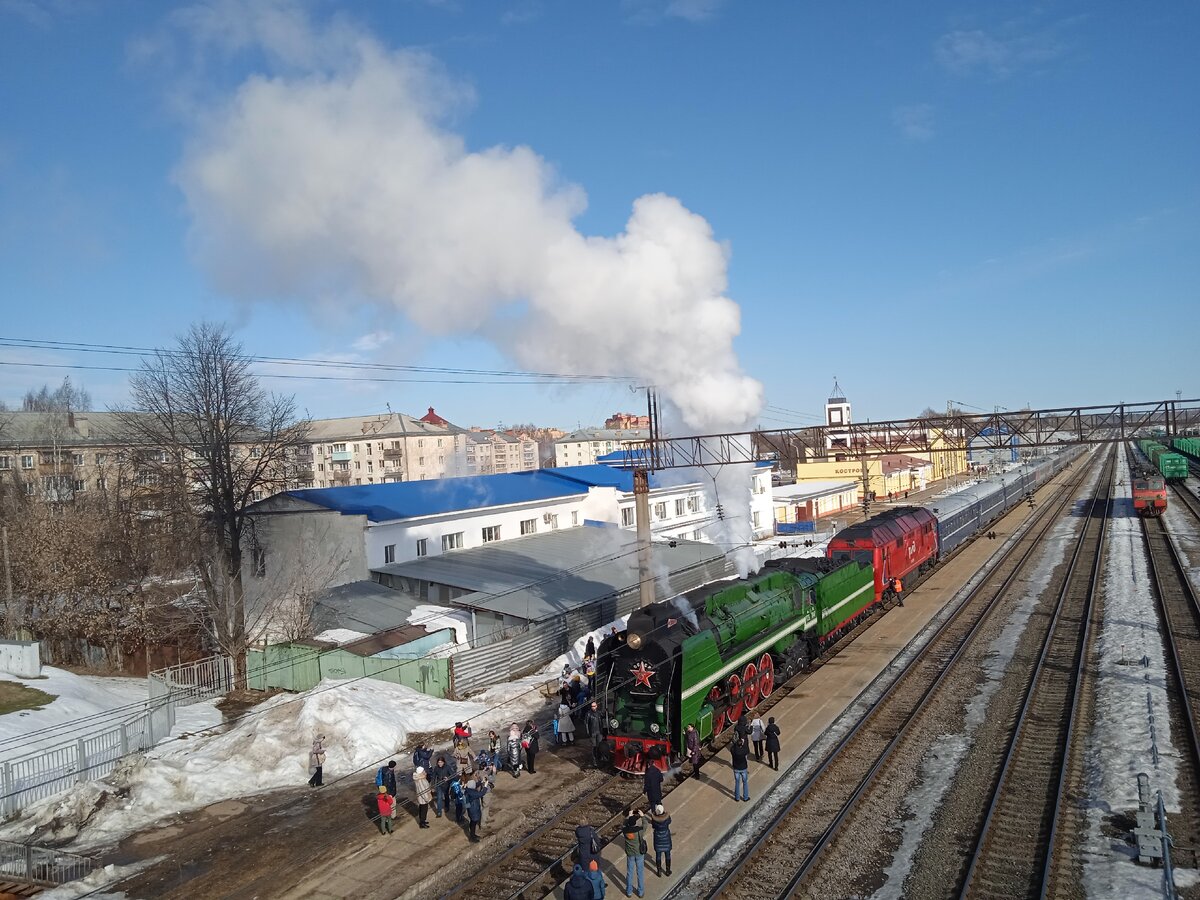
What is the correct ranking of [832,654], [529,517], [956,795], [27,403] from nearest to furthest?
[956,795], [832,654], [529,517], [27,403]

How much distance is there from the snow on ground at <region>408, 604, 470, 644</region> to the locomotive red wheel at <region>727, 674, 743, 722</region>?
1183cm

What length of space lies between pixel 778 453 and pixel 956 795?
57.5 feet

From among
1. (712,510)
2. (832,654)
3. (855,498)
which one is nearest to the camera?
(832,654)

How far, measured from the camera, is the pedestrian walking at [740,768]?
1438 cm

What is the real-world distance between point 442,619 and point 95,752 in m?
11.7

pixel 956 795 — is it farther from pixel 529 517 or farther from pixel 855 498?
pixel 855 498

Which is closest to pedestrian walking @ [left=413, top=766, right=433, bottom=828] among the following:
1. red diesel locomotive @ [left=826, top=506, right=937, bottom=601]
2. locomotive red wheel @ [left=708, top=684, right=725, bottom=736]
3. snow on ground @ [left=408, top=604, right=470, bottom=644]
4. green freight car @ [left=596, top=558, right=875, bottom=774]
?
green freight car @ [left=596, top=558, right=875, bottom=774]

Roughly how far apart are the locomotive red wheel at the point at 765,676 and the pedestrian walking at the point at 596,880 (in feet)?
32.0

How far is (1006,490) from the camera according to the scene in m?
63.5

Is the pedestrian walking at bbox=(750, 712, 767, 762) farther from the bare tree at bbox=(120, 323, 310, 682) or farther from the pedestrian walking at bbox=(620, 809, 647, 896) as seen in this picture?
the bare tree at bbox=(120, 323, 310, 682)

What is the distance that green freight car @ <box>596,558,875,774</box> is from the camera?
15695mm

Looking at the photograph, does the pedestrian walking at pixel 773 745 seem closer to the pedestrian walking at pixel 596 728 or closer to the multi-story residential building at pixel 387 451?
the pedestrian walking at pixel 596 728

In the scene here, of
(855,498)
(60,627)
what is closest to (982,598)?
(60,627)

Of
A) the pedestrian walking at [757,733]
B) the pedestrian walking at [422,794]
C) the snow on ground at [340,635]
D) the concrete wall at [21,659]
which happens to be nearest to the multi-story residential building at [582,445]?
the snow on ground at [340,635]
